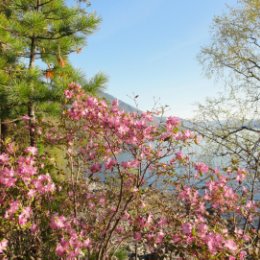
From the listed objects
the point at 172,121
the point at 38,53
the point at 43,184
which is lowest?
the point at 43,184

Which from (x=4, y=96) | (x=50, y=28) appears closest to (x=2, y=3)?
→ (x=50, y=28)

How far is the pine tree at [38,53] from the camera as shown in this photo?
28.2 ft

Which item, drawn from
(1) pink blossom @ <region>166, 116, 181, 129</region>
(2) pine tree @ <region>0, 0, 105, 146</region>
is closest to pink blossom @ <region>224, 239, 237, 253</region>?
(1) pink blossom @ <region>166, 116, 181, 129</region>

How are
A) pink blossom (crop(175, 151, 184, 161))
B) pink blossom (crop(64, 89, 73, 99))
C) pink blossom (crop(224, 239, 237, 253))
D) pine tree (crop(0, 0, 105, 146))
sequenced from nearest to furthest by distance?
pink blossom (crop(224, 239, 237, 253)) < pink blossom (crop(175, 151, 184, 161)) < pink blossom (crop(64, 89, 73, 99)) < pine tree (crop(0, 0, 105, 146))

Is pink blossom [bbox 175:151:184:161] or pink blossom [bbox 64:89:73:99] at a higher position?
pink blossom [bbox 64:89:73:99]

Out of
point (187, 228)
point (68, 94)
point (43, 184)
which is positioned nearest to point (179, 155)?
point (187, 228)

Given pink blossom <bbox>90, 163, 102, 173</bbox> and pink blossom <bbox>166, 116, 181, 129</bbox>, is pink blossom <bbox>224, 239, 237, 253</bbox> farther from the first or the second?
pink blossom <bbox>90, 163, 102, 173</bbox>

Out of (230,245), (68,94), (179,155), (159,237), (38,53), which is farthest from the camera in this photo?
(38,53)

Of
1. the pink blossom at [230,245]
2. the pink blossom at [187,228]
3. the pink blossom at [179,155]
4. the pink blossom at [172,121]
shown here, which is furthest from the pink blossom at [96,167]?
the pink blossom at [230,245]

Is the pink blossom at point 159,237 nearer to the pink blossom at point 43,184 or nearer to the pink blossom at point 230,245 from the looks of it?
the pink blossom at point 230,245

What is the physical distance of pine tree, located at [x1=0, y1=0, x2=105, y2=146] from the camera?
859 cm

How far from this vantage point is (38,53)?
9805 mm

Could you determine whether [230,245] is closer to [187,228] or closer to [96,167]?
[187,228]

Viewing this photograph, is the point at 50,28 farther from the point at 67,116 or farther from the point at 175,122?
the point at 175,122
